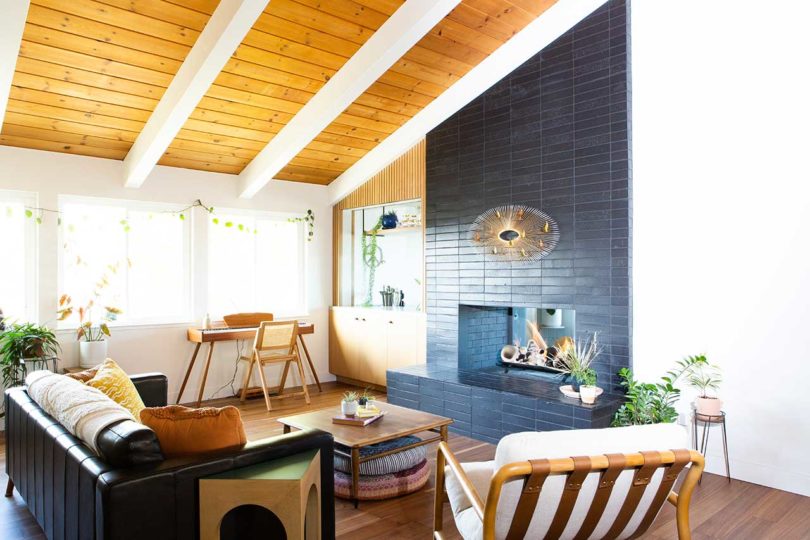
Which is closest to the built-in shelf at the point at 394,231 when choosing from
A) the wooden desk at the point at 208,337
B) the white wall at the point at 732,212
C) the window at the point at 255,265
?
the window at the point at 255,265

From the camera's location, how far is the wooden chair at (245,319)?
572cm

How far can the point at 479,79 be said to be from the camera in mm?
4855

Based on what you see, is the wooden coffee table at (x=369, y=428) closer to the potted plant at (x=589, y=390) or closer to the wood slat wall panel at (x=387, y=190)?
the potted plant at (x=589, y=390)

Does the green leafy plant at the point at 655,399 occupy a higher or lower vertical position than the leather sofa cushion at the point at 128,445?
lower

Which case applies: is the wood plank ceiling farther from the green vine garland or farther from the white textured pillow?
the white textured pillow

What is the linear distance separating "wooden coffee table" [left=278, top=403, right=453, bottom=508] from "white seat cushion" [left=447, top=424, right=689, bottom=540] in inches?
51.0

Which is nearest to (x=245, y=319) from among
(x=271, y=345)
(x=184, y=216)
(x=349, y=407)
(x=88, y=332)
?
(x=271, y=345)

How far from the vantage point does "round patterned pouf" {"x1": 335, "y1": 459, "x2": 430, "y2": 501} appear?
3170 mm

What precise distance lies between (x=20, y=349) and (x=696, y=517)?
445cm

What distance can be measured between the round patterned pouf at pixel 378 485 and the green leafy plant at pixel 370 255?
334cm

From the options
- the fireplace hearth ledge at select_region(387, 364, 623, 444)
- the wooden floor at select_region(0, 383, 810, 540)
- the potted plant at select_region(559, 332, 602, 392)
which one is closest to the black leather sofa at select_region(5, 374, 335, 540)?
the wooden floor at select_region(0, 383, 810, 540)

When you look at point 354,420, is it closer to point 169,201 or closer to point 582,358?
point 582,358

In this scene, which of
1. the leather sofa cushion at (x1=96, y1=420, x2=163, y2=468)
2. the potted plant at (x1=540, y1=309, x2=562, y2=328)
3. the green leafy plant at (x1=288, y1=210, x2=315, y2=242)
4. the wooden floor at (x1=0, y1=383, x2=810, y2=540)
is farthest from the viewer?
the green leafy plant at (x1=288, y1=210, x2=315, y2=242)

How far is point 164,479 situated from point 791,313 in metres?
3.25
